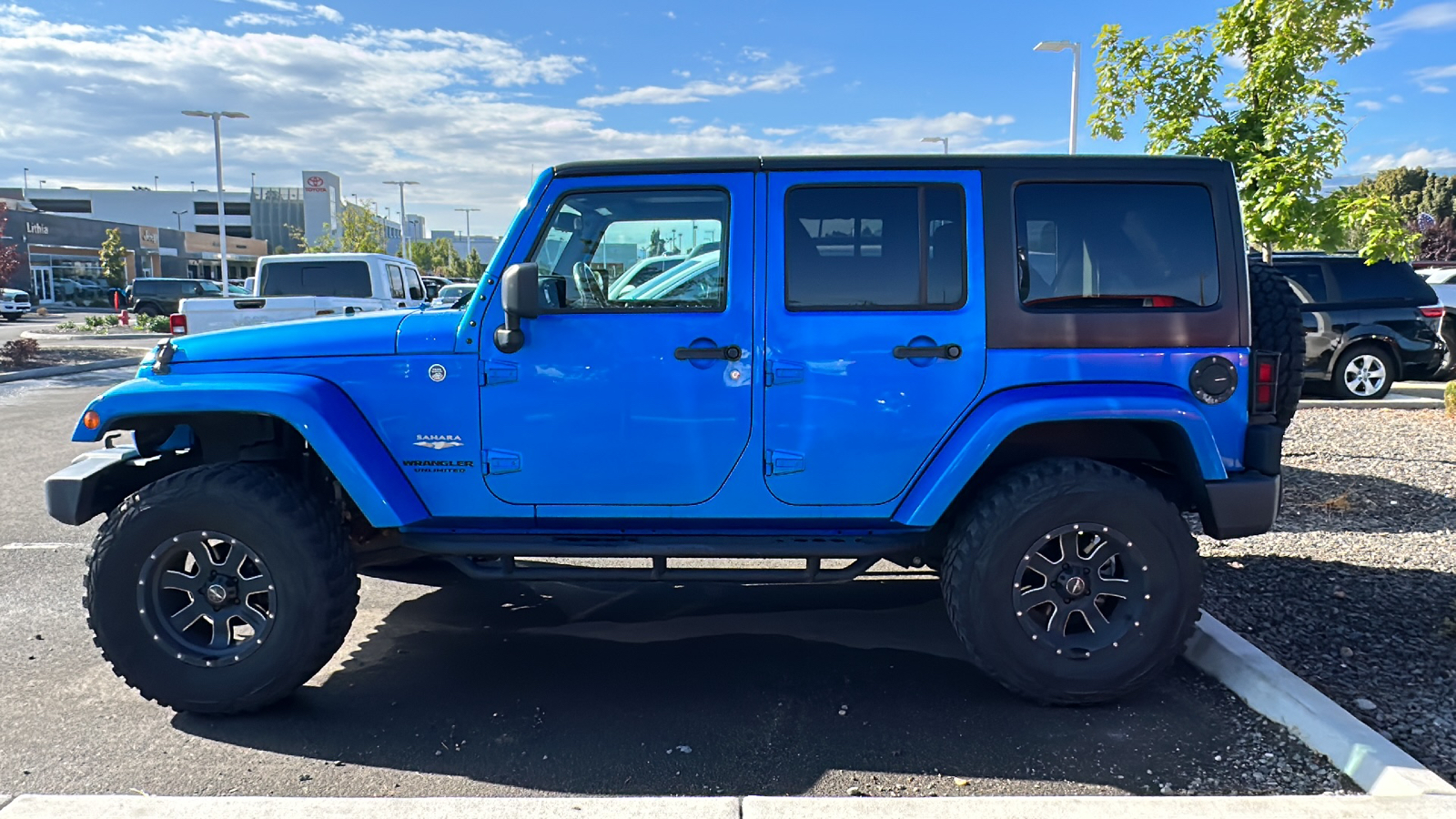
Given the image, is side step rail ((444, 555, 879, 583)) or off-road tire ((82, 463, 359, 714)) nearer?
off-road tire ((82, 463, 359, 714))

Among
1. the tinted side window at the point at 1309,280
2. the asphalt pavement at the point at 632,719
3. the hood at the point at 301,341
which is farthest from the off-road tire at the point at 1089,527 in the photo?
the tinted side window at the point at 1309,280

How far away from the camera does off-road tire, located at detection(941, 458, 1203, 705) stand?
353 centimetres

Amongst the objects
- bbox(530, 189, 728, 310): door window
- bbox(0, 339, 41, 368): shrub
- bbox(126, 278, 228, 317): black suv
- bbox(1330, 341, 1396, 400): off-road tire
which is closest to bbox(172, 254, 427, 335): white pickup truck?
bbox(0, 339, 41, 368): shrub

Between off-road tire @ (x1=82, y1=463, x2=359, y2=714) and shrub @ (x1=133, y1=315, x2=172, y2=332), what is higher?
shrub @ (x1=133, y1=315, x2=172, y2=332)

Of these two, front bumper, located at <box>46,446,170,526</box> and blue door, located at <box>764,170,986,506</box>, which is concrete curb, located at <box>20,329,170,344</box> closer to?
front bumper, located at <box>46,446,170,526</box>

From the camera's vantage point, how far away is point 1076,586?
141 inches

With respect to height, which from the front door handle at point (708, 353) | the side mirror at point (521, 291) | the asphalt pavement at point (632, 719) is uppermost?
the side mirror at point (521, 291)

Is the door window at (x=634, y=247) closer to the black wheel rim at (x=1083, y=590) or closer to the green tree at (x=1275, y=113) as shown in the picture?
the black wheel rim at (x=1083, y=590)

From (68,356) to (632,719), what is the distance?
20.7m

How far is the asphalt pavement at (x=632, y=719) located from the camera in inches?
124

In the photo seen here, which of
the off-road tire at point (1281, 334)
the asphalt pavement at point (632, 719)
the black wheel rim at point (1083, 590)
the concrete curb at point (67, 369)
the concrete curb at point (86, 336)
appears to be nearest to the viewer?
the asphalt pavement at point (632, 719)

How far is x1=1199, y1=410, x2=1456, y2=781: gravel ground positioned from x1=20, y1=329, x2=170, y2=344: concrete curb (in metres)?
25.6

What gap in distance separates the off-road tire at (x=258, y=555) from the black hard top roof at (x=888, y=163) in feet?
5.56

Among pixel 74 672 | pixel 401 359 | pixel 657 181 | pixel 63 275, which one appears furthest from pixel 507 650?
pixel 63 275
